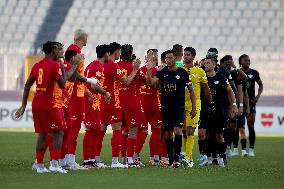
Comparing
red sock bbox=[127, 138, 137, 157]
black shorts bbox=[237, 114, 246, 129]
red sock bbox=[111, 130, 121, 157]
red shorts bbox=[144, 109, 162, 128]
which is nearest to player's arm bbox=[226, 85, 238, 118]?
red shorts bbox=[144, 109, 162, 128]

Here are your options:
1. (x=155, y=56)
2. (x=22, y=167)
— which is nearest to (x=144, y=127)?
(x=155, y=56)

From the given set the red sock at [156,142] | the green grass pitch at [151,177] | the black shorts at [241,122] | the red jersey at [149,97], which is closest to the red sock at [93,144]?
the green grass pitch at [151,177]

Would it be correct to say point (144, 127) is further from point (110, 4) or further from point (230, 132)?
point (110, 4)

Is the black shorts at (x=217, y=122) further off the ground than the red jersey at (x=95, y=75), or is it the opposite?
the red jersey at (x=95, y=75)

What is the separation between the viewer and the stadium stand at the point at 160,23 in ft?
122

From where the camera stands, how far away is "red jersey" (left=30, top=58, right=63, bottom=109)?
1320cm

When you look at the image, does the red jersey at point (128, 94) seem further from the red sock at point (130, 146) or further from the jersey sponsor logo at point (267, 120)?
the jersey sponsor logo at point (267, 120)

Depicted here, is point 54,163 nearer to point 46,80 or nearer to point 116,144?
point 46,80

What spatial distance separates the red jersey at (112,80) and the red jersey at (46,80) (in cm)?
158

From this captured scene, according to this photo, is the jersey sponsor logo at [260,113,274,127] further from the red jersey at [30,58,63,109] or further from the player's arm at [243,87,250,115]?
the red jersey at [30,58,63,109]

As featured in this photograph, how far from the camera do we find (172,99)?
1511 centimetres

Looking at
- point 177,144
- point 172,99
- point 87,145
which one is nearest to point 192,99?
point 172,99

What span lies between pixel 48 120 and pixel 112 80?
79.5 inches

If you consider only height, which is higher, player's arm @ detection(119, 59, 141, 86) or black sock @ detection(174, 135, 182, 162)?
player's arm @ detection(119, 59, 141, 86)
